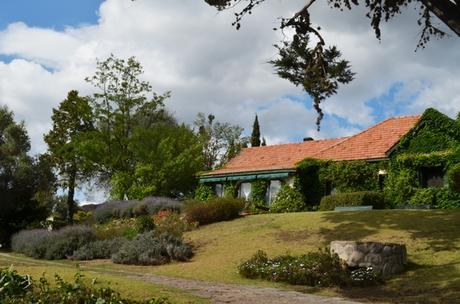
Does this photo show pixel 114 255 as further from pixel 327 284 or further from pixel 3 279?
pixel 3 279

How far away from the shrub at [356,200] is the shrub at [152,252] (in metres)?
9.67

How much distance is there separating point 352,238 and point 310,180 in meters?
14.4

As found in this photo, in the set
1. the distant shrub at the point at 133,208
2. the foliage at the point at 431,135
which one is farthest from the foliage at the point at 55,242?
the foliage at the point at 431,135

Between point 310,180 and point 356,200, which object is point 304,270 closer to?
point 356,200

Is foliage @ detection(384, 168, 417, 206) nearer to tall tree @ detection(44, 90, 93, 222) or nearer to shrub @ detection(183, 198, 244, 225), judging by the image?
shrub @ detection(183, 198, 244, 225)

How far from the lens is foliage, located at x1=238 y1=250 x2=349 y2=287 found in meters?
15.0

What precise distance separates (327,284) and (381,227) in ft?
21.0

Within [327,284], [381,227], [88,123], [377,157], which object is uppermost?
[88,123]

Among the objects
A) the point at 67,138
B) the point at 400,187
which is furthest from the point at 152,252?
the point at 67,138

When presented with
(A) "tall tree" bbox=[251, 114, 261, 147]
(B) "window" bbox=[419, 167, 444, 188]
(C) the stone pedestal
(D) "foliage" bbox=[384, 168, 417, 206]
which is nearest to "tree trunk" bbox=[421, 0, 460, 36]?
(C) the stone pedestal

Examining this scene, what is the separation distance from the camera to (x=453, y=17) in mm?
10781

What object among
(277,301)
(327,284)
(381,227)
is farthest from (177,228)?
(277,301)

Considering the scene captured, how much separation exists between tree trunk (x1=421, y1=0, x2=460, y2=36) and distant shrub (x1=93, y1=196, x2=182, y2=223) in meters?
21.9

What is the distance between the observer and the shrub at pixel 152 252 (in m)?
20.2
